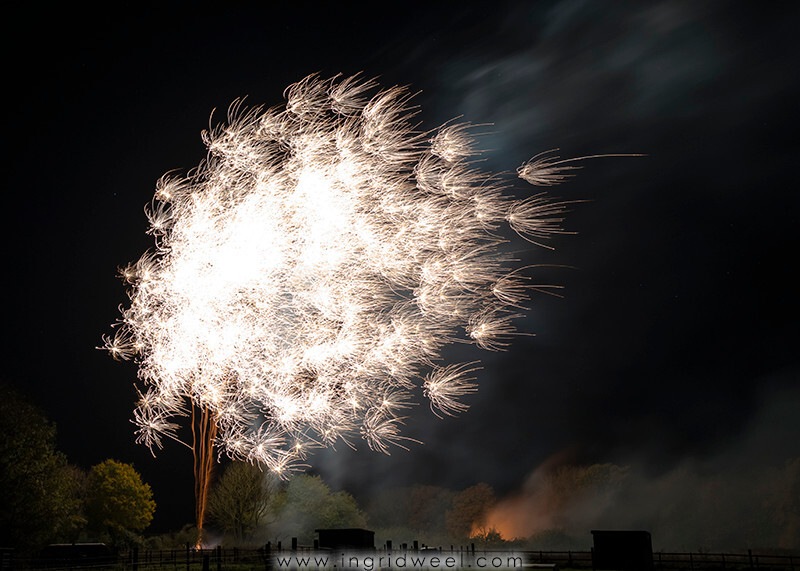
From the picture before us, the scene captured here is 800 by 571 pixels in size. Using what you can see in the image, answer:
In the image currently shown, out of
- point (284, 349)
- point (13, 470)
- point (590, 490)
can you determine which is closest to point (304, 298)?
point (284, 349)

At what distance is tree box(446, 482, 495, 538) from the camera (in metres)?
38.6

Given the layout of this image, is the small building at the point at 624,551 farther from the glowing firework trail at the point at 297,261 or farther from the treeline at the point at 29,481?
the treeline at the point at 29,481

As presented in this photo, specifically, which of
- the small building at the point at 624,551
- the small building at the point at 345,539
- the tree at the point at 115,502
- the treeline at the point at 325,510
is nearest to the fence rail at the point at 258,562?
the small building at the point at 345,539

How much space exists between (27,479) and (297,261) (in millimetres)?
12795

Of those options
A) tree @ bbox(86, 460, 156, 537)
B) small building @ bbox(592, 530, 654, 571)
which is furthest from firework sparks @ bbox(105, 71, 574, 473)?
tree @ bbox(86, 460, 156, 537)

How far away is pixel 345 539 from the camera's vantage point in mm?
17922

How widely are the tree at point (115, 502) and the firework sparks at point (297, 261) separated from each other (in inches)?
776

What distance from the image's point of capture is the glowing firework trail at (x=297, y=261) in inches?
651

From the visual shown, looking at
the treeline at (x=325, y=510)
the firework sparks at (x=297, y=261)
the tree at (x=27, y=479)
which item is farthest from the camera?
the treeline at (x=325, y=510)

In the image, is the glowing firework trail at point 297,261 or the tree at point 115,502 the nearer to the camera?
the glowing firework trail at point 297,261

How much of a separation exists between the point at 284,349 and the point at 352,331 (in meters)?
2.02

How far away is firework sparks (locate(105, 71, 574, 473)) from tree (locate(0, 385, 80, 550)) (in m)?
6.48

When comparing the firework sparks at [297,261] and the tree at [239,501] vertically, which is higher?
the firework sparks at [297,261]

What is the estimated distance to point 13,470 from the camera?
20188 mm
